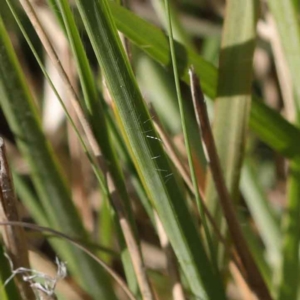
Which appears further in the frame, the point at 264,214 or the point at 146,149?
the point at 264,214

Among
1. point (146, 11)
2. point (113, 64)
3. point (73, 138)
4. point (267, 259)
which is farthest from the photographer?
point (146, 11)

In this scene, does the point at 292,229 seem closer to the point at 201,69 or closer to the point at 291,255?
the point at 291,255

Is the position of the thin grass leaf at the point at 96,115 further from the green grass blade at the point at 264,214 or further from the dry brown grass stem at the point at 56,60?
the green grass blade at the point at 264,214

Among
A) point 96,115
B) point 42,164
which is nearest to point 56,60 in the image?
point 96,115

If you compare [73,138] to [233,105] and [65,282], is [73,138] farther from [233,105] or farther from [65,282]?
[233,105]

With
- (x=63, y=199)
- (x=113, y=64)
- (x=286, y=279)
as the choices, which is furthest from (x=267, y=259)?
(x=113, y=64)

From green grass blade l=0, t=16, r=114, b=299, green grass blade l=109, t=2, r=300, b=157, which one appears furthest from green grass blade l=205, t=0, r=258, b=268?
green grass blade l=0, t=16, r=114, b=299

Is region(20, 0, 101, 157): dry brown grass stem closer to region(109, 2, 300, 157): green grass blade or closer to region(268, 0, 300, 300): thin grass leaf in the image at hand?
region(109, 2, 300, 157): green grass blade
